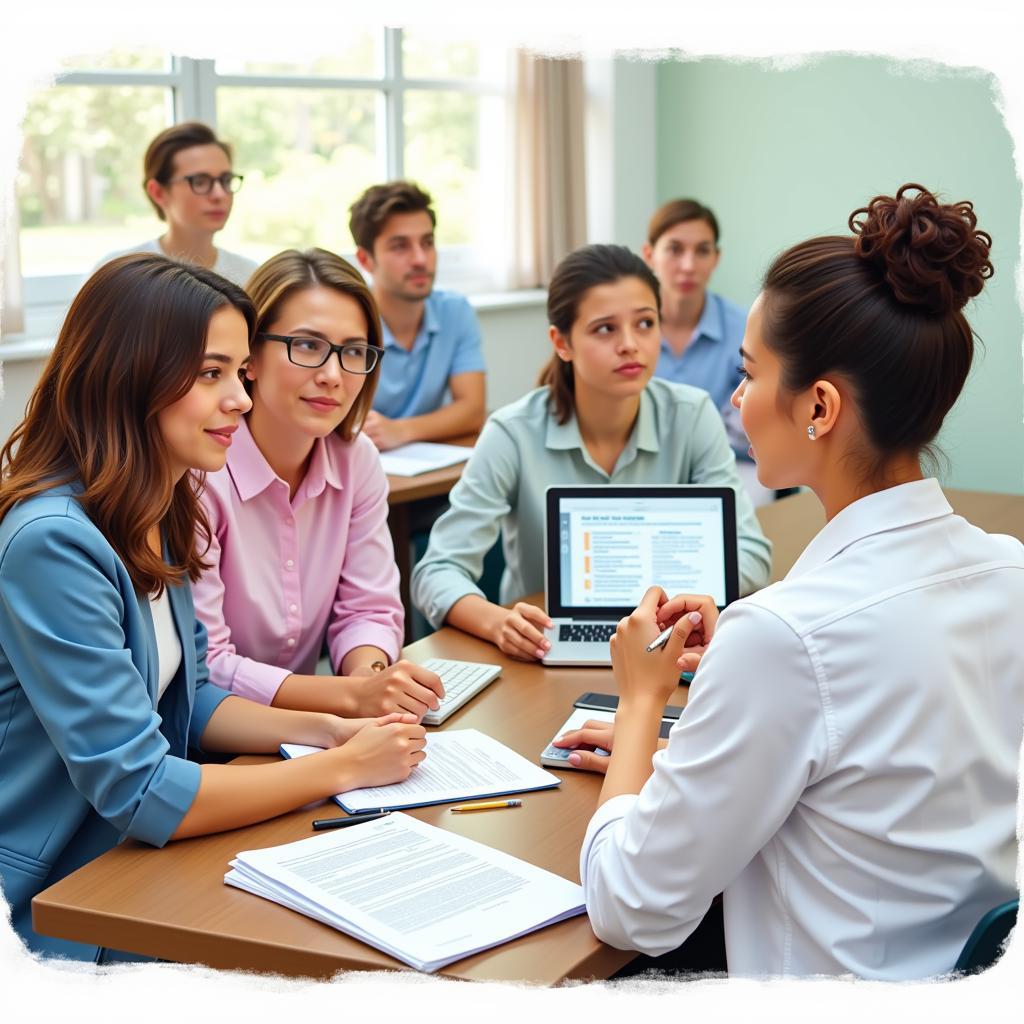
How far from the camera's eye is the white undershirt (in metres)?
1.69

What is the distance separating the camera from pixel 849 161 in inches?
212

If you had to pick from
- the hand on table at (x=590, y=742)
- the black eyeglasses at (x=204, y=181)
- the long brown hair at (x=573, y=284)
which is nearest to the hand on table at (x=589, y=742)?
the hand on table at (x=590, y=742)

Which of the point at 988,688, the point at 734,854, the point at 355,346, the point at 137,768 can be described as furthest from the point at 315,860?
the point at 355,346

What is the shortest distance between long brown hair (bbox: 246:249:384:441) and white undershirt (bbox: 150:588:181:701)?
0.54 metres

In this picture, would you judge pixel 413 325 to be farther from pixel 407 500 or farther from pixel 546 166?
pixel 546 166

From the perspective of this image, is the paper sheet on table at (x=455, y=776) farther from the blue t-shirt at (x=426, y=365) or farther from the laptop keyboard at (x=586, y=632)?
the blue t-shirt at (x=426, y=365)

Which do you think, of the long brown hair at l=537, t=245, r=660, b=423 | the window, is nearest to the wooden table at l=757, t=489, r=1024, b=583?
the long brown hair at l=537, t=245, r=660, b=423

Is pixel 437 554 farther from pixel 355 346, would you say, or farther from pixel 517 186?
pixel 517 186

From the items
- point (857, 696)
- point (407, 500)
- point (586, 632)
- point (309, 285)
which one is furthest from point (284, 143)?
point (857, 696)

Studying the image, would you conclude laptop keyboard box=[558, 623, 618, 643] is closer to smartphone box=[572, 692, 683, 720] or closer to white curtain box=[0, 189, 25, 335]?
smartphone box=[572, 692, 683, 720]

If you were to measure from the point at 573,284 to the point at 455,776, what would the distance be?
4.05ft

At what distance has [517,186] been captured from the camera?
5.47m

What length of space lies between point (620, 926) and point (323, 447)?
1172 millimetres

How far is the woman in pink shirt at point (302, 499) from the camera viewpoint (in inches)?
81.1
